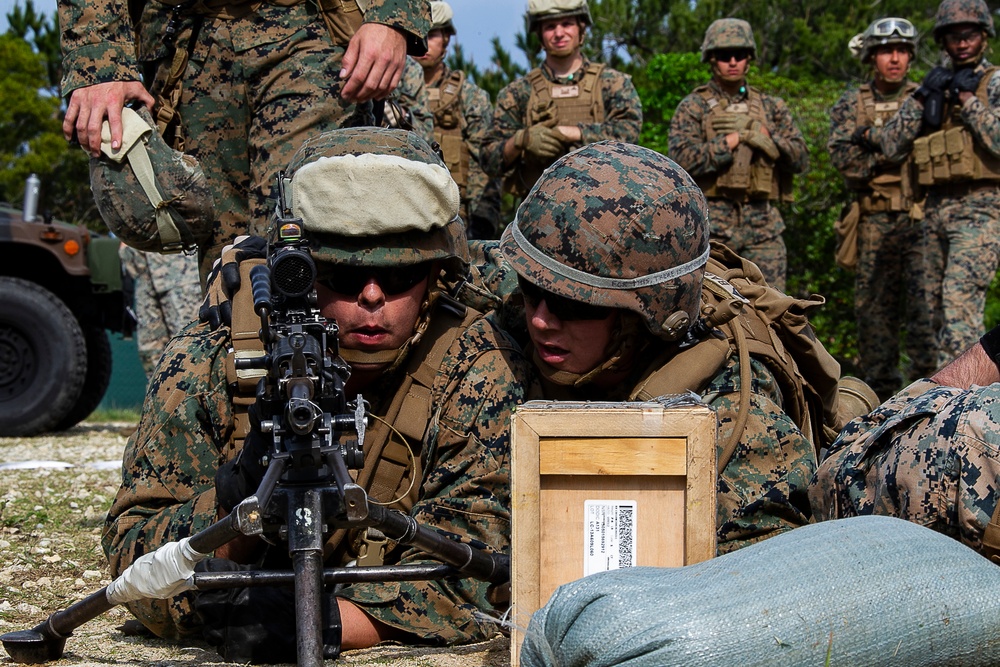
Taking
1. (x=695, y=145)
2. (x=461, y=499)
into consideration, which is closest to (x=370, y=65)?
(x=461, y=499)

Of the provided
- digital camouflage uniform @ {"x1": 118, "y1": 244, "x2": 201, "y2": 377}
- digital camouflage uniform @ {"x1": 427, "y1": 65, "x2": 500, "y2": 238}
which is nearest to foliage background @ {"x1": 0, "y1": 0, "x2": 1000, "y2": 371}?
digital camouflage uniform @ {"x1": 427, "y1": 65, "x2": 500, "y2": 238}

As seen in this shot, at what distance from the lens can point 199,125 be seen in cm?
440

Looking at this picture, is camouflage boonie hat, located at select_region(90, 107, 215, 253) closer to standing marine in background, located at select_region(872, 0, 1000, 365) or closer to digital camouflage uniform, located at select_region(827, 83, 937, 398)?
standing marine in background, located at select_region(872, 0, 1000, 365)

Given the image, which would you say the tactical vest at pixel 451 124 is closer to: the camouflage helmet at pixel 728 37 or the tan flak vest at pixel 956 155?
the camouflage helmet at pixel 728 37

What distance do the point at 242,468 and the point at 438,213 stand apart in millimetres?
939

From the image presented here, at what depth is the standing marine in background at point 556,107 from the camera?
921cm

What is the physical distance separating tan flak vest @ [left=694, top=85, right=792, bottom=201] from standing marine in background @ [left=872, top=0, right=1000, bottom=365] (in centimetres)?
116

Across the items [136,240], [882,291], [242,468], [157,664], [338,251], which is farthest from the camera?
[882,291]

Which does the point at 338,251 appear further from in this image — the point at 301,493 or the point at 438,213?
the point at 301,493

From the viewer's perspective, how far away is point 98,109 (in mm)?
4113

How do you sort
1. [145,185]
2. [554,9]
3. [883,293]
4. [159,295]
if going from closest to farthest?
[145,185], [554,9], [159,295], [883,293]

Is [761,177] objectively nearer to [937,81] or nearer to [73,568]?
[937,81]

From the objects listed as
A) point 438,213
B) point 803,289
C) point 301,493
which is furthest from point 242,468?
point 803,289

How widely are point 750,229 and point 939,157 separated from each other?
147 cm
